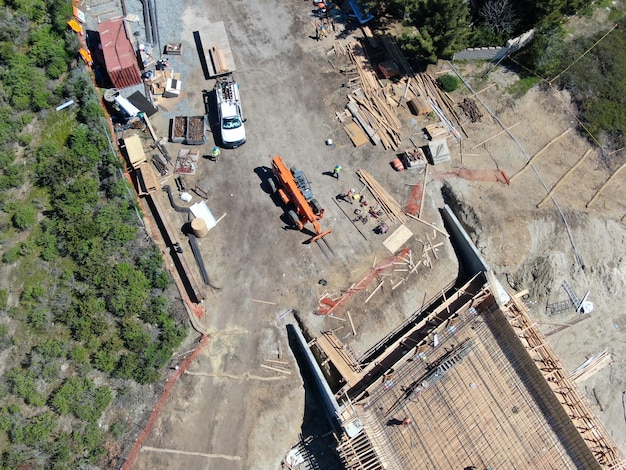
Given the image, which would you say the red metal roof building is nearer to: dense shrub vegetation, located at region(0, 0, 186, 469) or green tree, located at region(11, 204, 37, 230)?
dense shrub vegetation, located at region(0, 0, 186, 469)

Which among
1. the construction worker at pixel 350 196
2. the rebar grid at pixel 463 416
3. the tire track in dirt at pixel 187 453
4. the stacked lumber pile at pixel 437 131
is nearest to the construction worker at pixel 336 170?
the construction worker at pixel 350 196

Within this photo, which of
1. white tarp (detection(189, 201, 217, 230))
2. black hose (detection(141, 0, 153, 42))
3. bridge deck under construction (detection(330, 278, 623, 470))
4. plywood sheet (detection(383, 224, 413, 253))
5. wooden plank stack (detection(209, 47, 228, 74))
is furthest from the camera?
black hose (detection(141, 0, 153, 42))

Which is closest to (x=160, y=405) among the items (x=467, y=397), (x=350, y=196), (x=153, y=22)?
(x=350, y=196)

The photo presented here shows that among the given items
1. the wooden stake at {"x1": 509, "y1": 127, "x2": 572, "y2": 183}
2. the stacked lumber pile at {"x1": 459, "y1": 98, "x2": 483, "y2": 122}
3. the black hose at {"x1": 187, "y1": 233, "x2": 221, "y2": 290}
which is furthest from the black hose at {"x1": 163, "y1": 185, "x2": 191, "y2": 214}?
the wooden stake at {"x1": 509, "y1": 127, "x2": 572, "y2": 183}

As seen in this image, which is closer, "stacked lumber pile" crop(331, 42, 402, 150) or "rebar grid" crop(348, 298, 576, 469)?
"rebar grid" crop(348, 298, 576, 469)

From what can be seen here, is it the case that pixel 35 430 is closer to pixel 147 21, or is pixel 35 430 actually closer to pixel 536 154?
pixel 147 21

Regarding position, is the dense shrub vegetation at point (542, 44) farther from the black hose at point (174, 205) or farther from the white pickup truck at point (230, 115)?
the black hose at point (174, 205)
